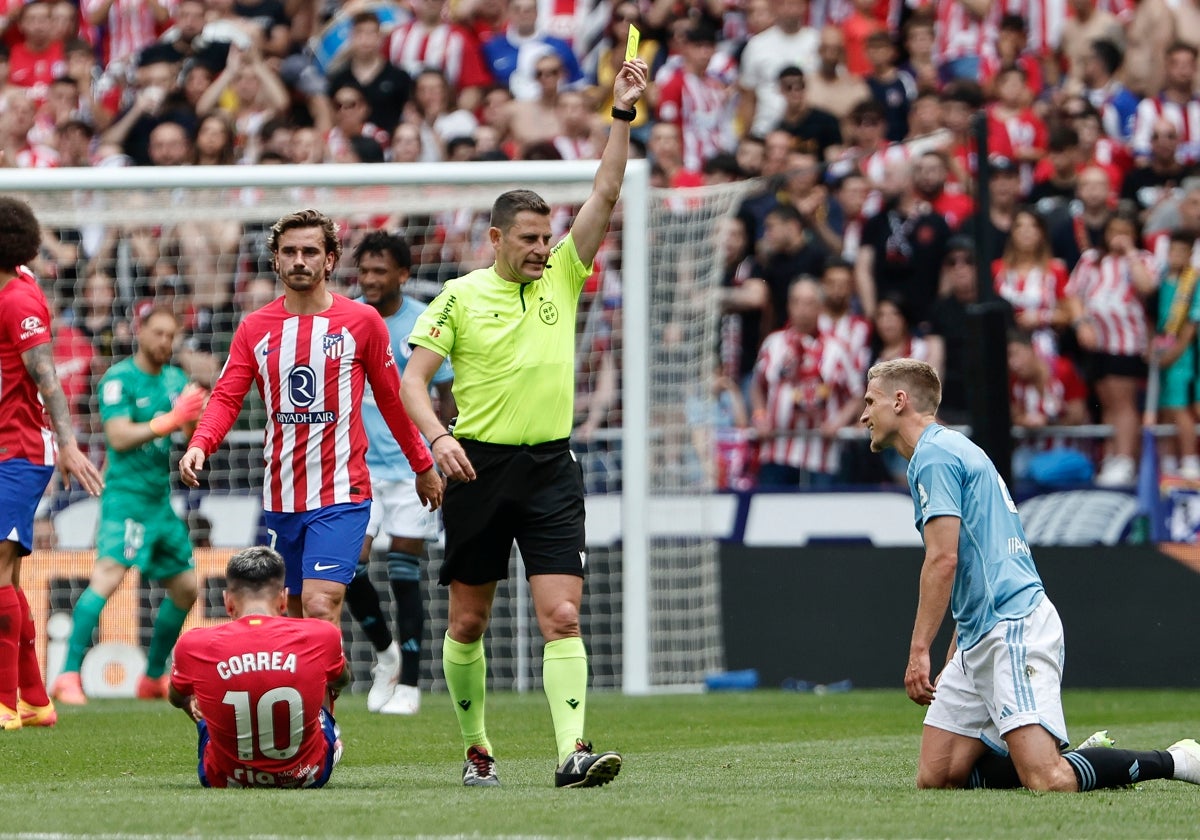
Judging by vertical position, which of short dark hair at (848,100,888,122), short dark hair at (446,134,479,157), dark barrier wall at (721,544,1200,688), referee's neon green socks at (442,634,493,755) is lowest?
dark barrier wall at (721,544,1200,688)

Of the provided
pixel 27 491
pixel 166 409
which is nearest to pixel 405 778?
pixel 27 491

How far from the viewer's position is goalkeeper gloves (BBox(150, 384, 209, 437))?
1012 cm

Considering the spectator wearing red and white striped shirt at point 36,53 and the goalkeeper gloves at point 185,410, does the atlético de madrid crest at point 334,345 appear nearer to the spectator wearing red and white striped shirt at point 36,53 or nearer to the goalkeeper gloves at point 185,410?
the goalkeeper gloves at point 185,410

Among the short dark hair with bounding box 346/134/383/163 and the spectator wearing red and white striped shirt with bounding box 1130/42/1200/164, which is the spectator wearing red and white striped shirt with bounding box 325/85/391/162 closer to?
the short dark hair with bounding box 346/134/383/163

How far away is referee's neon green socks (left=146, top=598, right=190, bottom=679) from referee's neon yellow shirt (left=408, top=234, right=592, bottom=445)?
513 cm

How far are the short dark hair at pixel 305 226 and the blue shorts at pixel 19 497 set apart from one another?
7.50 ft

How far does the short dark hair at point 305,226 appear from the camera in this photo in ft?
25.0

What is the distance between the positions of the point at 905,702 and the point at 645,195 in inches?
155

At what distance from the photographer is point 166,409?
11.6 metres

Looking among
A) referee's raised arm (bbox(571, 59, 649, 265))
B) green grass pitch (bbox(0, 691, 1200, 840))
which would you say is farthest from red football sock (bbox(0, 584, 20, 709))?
referee's raised arm (bbox(571, 59, 649, 265))

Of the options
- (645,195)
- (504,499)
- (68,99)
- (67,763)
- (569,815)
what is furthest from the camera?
(68,99)

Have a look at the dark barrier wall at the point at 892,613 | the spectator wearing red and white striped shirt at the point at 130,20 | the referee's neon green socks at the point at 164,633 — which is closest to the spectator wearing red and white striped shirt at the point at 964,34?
the dark barrier wall at the point at 892,613

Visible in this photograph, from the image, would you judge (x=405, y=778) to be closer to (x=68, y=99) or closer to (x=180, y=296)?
(x=180, y=296)

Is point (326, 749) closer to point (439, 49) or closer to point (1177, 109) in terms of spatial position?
point (1177, 109)
